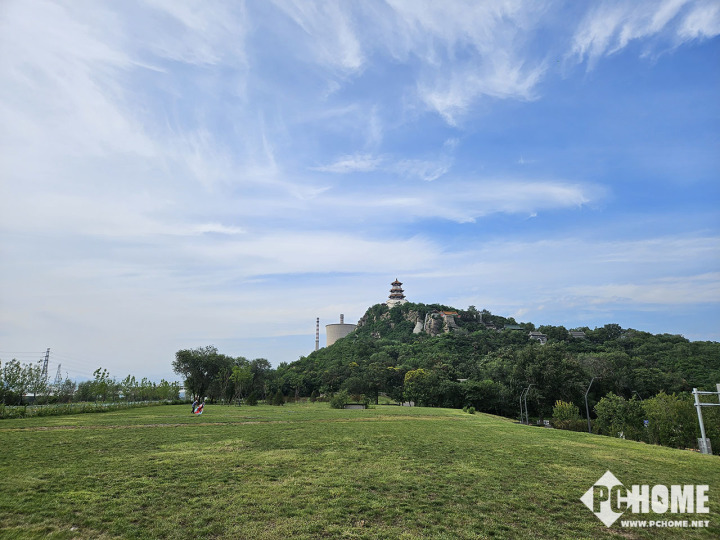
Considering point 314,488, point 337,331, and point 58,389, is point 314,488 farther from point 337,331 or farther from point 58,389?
point 337,331

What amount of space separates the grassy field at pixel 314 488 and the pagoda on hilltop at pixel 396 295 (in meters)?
155

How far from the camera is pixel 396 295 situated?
178 metres

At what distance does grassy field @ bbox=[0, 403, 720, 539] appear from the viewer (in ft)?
25.5

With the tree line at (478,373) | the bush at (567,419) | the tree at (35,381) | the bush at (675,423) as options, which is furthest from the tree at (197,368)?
the bush at (675,423)

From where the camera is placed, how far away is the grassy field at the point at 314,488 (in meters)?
7.76

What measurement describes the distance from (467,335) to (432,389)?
60060 millimetres

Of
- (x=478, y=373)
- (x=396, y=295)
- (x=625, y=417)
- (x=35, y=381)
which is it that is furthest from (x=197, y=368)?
(x=396, y=295)

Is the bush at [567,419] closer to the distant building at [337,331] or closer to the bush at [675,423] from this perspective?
the bush at [675,423]

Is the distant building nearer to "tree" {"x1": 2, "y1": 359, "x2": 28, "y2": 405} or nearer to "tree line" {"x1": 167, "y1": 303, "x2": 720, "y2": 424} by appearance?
"tree line" {"x1": 167, "y1": 303, "x2": 720, "y2": 424}

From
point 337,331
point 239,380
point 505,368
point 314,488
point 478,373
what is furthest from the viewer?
point 337,331

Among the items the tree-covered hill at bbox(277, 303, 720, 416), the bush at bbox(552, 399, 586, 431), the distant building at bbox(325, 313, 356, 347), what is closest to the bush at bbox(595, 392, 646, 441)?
the bush at bbox(552, 399, 586, 431)

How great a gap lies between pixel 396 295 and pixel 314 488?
169169 millimetres

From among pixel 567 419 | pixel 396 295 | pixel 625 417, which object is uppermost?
pixel 396 295

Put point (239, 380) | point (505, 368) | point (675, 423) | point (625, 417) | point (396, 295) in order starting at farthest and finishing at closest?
point (396, 295), point (505, 368), point (239, 380), point (625, 417), point (675, 423)
